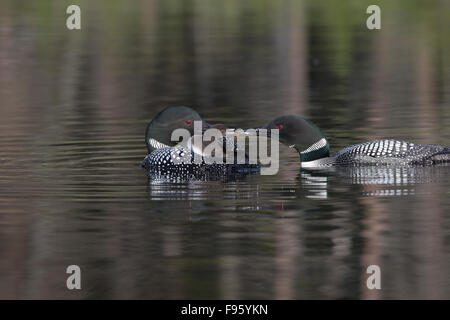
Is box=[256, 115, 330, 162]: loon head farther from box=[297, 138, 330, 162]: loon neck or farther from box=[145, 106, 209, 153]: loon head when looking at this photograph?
Answer: box=[145, 106, 209, 153]: loon head

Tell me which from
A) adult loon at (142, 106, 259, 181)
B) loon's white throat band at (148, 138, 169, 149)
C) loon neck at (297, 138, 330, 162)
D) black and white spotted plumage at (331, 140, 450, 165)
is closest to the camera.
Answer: adult loon at (142, 106, 259, 181)

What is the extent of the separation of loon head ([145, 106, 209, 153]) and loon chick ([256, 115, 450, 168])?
823 millimetres

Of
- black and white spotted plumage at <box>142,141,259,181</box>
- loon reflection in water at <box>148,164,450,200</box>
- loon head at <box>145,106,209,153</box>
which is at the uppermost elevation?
loon head at <box>145,106,209,153</box>

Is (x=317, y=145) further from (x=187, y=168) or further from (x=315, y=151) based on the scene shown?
(x=187, y=168)

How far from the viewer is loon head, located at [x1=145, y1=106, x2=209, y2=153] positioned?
11680mm

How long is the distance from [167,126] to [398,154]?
2.21 metres

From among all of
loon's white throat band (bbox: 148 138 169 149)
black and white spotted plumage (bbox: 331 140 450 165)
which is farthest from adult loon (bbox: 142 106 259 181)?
black and white spotted plumage (bbox: 331 140 450 165)

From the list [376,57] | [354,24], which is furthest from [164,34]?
[376,57]

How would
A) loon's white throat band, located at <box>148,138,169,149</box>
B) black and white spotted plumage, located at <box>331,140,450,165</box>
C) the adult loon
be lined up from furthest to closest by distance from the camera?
loon's white throat band, located at <box>148,138,169,149</box>, black and white spotted plumage, located at <box>331,140,450,165</box>, the adult loon

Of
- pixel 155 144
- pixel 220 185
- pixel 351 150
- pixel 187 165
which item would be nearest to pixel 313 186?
pixel 220 185

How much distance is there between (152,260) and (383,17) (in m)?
23.8

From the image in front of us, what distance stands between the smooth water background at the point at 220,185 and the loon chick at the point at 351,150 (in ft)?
0.53

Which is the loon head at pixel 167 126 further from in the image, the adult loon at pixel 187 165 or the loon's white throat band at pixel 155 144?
the adult loon at pixel 187 165
